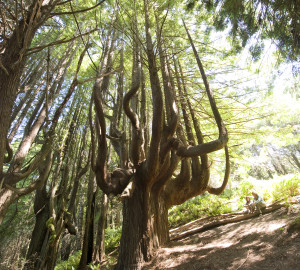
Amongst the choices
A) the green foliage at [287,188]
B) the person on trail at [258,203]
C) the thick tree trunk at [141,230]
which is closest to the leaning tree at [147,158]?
the thick tree trunk at [141,230]

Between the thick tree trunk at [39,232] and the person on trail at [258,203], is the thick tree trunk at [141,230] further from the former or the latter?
the person on trail at [258,203]

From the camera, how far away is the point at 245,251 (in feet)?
9.86

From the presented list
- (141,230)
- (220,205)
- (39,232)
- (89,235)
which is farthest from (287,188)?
(39,232)

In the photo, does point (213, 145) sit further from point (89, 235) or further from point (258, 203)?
point (89, 235)

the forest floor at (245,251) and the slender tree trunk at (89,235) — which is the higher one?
the slender tree trunk at (89,235)

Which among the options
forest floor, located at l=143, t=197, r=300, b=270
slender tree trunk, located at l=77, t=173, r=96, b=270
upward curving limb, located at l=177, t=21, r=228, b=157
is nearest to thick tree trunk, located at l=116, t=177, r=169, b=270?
forest floor, located at l=143, t=197, r=300, b=270

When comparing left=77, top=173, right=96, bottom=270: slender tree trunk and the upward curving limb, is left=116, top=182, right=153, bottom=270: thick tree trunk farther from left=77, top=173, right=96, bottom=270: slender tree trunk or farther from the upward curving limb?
left=77, top=173, right=96, bottom=270: slender tree trunk

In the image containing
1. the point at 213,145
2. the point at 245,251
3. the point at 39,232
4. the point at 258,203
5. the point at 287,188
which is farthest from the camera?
the point at 287,188

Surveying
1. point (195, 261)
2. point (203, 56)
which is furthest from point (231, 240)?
point (203, 56)

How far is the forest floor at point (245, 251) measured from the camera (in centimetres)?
254

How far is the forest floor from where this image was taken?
8.32 ft

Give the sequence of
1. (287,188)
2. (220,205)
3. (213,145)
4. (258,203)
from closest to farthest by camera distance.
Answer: (213,145), (258,203), (287,188), (220,205)

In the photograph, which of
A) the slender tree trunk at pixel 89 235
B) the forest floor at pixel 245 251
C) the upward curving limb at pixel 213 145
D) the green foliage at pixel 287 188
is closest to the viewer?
the forest floor at pixel 245 251

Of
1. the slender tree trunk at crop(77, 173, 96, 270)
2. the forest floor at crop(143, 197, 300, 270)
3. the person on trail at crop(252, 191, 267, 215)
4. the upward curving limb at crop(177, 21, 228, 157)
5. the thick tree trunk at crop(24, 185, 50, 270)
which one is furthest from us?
the person on trail at crop(252, 191, 267, 215)
